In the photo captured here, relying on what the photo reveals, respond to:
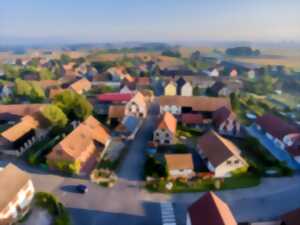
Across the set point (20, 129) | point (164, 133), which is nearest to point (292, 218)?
point (164, 133)

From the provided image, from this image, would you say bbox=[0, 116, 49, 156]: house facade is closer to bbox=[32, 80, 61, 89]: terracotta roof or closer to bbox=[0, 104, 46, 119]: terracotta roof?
bbox=[0, 104, 46, 119]: terracotta roof

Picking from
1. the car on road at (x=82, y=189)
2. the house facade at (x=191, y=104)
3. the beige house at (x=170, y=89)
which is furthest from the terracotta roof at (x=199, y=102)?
the car on road at (x=82, y=189)

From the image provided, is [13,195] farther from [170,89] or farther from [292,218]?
[170,89]

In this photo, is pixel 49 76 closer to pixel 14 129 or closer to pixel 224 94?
pixel 14 129

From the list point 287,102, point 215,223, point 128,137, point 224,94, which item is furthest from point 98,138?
point 287,102

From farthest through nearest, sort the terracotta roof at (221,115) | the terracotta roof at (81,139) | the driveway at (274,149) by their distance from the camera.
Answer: the terracotta roof at (221,115), the driveway at (274,149), the terracotta roof at (81,139)

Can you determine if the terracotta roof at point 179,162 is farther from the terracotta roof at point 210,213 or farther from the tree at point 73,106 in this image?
the tree at point 73,106
